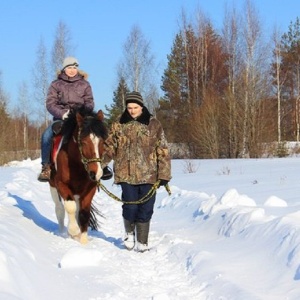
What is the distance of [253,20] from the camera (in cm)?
2798

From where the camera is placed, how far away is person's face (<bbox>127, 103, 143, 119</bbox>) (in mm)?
5410

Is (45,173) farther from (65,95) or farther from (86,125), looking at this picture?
(86,125)

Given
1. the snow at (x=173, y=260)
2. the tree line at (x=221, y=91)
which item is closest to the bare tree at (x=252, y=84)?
the tree line at (x=221, y=91)

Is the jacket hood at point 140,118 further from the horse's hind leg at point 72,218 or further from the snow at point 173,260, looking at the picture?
the snow at point 173,260

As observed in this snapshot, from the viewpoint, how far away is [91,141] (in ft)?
17.4

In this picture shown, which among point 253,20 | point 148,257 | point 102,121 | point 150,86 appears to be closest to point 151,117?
point 102,121

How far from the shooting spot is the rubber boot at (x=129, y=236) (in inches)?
213

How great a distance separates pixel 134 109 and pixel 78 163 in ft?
3.19

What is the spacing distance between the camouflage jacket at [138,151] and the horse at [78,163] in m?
0.19

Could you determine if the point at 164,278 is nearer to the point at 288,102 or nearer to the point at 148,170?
the point at 148,170

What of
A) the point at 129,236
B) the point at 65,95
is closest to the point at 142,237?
the point at 129,236

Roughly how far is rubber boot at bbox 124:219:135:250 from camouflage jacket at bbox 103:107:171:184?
0.56 meters

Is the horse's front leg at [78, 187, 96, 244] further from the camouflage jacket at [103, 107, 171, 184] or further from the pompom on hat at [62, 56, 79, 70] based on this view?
the pompom on hat at [62, 56, 79, 70]

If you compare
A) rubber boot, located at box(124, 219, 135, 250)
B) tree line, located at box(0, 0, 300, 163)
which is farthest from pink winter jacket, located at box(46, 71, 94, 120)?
tree line, located at box(0, 0, 300, 163)
